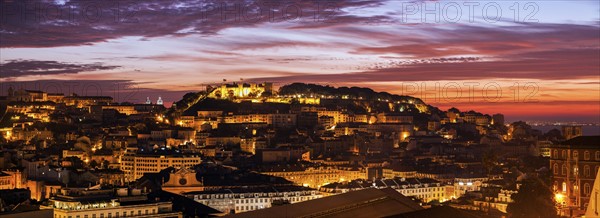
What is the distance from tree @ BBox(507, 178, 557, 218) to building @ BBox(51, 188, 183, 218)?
32.6 ft

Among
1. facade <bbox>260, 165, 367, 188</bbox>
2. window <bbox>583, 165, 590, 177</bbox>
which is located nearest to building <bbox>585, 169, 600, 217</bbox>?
window <bbox>583, 165, 590, 177</bbox>

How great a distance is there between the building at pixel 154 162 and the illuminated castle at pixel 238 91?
121 ft

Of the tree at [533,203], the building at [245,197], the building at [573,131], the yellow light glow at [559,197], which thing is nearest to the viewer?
the tree at [533,203]

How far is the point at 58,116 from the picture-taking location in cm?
7962

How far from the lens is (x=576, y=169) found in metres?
29.8

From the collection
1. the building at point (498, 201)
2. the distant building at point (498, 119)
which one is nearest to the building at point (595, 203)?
the building at point (498, 201)

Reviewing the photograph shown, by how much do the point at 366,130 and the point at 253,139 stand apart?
13491mm

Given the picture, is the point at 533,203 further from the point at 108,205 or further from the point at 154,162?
the point at 154,162

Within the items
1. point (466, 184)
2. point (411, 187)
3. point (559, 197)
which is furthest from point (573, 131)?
point (466, 184)

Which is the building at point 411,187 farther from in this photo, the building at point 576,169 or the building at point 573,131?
the building at point 576,169

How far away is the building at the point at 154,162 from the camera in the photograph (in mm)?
57344

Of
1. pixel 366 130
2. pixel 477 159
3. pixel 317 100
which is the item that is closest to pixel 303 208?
pixel 477 159

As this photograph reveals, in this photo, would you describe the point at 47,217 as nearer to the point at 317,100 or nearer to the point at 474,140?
the point at 474,140

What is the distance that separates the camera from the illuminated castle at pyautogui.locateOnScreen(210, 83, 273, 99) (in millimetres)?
96050
